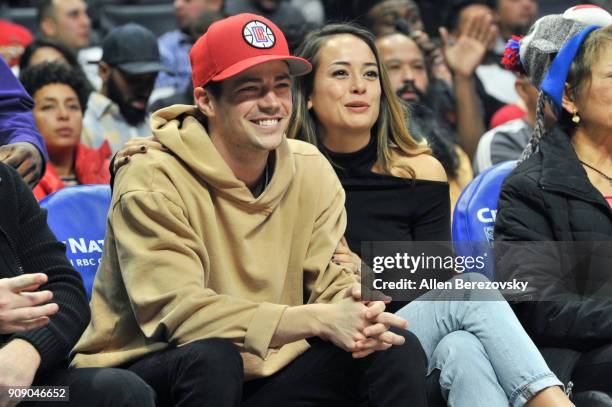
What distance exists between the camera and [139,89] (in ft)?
22.0

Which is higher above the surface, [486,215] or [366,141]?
[366,141]

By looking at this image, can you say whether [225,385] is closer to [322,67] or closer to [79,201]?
[79,201]

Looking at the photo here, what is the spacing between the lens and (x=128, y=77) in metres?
6.68

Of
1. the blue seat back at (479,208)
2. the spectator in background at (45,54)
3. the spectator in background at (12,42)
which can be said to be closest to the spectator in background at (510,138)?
the blue seat back at (479,208)

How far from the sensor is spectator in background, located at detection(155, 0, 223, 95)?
7.60 meters

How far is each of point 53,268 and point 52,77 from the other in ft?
8.67

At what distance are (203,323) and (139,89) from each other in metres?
3.60

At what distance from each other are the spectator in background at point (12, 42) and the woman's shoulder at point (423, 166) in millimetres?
3384

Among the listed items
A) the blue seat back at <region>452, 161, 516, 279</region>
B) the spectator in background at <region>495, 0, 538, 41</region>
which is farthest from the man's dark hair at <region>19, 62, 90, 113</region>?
the spectator in background at <region>495, 0, 538, 41</region>

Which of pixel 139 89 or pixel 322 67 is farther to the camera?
pixel 139 89

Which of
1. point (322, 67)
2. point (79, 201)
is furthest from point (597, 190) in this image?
point (79, 201)

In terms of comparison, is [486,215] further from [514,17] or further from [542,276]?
[514,17]

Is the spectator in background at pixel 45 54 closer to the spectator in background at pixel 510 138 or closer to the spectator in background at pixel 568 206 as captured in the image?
the spectator in background at pixel 510 138

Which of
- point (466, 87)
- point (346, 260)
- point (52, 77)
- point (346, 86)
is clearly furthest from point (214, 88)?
point (466, 87)
